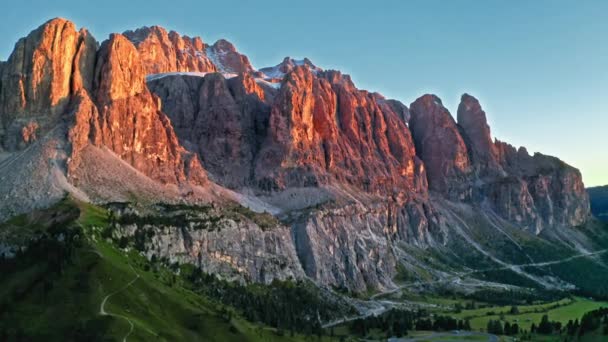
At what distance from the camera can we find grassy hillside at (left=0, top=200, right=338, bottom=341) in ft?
431

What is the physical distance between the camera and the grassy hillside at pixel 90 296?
431ft

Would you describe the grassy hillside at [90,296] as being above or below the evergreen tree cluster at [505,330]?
above

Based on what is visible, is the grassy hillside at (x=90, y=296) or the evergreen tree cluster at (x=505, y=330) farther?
the evergreen tree cluster at (x=505, y=330)

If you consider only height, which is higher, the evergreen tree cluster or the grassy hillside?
the grassy hillside

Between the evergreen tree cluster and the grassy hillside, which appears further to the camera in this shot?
the evergreen tree cluster

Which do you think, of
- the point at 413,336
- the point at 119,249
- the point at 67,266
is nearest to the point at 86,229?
the point at 119,249

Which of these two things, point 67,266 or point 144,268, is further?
point 144,268

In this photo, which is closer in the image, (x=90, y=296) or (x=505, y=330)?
(x=90, y=296)

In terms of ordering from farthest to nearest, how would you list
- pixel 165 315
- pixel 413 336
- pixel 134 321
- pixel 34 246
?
pixel 413 336 < pixel 34 246 < pixel 165 315 < pixel 134 321

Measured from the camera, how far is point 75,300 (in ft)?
458

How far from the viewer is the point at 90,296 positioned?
463 ft

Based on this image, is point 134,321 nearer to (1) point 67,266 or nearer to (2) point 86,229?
(1) point 67,266

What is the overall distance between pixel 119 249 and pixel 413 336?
287 ft

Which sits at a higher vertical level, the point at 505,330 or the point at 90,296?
the point at 90,296
